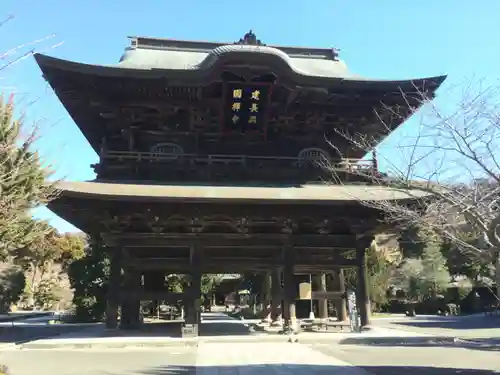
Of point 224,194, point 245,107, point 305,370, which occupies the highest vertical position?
point 245,107

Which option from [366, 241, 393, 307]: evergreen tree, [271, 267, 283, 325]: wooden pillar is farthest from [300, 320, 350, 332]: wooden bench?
[366, 241, 393, 307]: evergreen tree

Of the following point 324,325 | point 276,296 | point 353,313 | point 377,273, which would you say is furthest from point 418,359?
point 377,273

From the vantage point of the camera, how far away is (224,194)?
14734 millimetres

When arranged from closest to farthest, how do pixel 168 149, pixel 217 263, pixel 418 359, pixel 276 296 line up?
pixel 418 359, pixel 168 149, pixel 217 263, pixel 276 296

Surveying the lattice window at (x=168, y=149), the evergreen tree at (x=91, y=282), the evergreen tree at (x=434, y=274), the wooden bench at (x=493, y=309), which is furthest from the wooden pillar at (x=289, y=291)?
the evergreen tree at (x=434, y=274)

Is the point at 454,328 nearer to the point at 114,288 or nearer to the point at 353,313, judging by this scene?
the point at 353,313

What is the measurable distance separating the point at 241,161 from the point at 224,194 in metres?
2.45

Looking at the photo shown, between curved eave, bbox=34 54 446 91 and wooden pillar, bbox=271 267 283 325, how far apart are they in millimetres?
7779

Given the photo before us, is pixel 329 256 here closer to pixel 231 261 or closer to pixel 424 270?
pixel 231 261

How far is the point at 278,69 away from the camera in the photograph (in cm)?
1522

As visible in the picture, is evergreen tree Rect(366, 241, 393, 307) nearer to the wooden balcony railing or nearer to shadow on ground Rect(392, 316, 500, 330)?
shadow on ground Rect(392, 316, 500, 330)

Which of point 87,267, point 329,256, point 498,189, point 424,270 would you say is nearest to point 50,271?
point 87,267

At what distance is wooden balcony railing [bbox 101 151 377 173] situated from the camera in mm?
16609

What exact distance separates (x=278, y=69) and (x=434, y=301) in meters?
30.9
